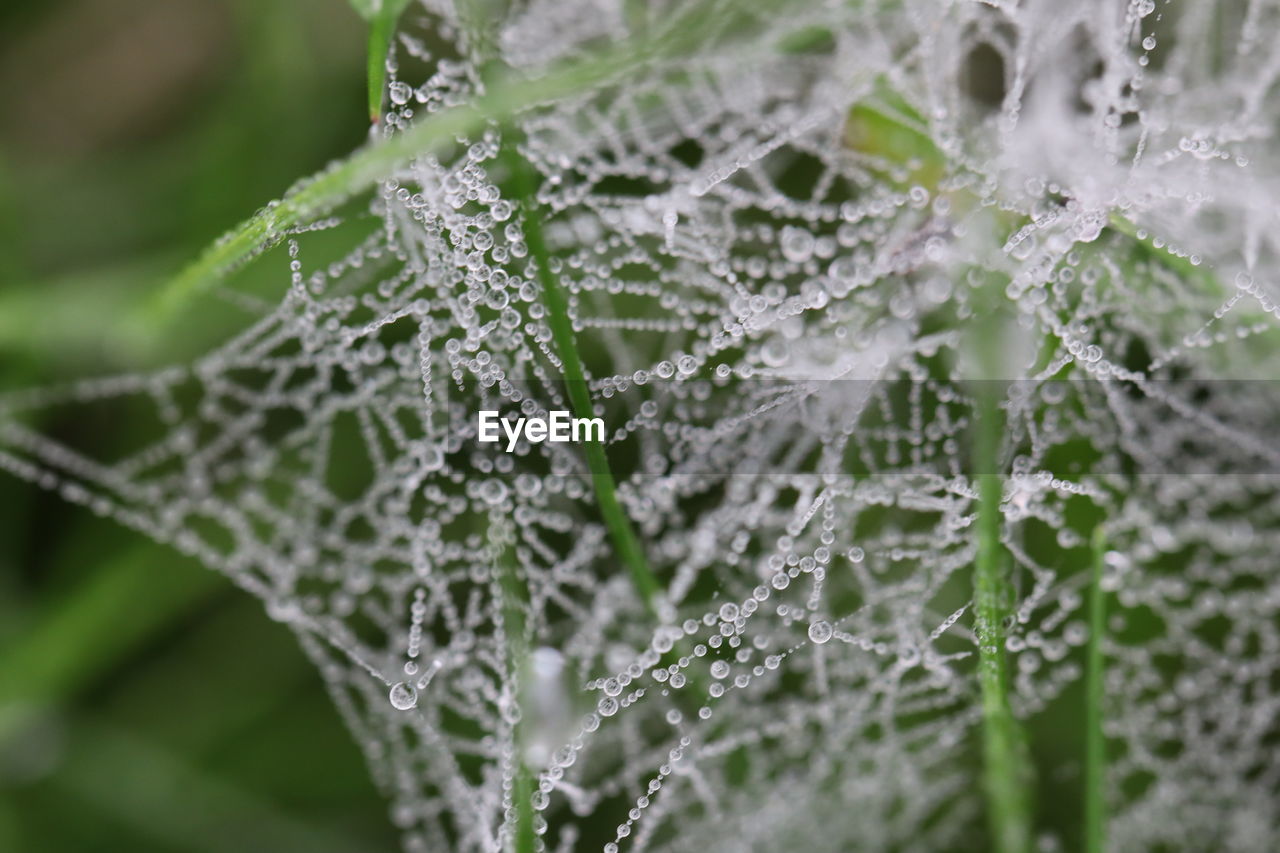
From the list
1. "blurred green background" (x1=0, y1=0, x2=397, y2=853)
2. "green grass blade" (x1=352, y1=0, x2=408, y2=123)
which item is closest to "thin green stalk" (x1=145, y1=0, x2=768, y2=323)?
"green grass blade" (x1=352, y1=0, x2=408, y2=123)

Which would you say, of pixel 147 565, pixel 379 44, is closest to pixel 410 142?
pixel 379 44

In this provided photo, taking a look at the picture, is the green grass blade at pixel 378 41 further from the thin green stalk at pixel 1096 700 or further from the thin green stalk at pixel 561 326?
the thin green stalk at pixel 1096 700

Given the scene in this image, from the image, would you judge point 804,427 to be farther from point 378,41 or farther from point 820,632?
point 378,41

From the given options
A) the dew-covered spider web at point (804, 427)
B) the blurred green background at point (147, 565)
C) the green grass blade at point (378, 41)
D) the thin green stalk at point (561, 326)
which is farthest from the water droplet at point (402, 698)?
the blurred green background at point (147, 565)

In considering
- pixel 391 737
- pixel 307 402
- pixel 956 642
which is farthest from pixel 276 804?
pixel 956 642

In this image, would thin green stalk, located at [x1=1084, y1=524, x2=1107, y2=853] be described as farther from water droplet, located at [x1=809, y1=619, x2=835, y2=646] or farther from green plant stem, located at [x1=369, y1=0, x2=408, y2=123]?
green plant stem, located at [x1=369, y1=0, x2=408, y2=123]
